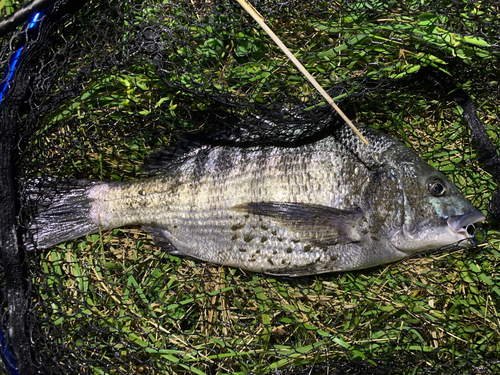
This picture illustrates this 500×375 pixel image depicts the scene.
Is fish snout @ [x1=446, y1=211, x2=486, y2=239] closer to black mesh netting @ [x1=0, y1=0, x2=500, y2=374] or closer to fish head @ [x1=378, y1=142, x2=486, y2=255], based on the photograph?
fish head @ [x1=378, y1=142, x2=486, y2=255]

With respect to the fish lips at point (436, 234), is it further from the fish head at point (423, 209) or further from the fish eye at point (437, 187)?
the fish eye at point (437, 187)

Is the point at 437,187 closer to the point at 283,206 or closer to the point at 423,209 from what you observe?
the point at 423,209

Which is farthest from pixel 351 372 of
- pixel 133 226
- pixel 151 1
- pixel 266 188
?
pixel 151 1

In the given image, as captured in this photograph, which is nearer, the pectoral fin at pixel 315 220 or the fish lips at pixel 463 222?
the fish lips at pixel 463 222

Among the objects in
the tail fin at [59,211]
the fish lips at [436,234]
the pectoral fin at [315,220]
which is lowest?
the fish lips at [436,234]

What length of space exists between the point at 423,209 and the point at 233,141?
1345mm

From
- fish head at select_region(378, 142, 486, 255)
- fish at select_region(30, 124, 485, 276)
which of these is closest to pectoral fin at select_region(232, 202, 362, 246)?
fish at select_region(30, 124, 485, 276)

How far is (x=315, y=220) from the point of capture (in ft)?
8.21

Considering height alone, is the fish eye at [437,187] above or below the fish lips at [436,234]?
above

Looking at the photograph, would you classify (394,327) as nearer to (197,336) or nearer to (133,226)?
(197,336)

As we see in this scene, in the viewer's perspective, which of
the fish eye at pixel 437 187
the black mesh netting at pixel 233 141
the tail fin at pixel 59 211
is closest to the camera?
the fish eye at pixel 437 187

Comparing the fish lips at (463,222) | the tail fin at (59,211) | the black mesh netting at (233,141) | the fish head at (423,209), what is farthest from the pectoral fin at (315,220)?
the tail fin at (59,211)

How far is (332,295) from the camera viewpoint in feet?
9.03

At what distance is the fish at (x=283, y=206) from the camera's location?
244 cm
